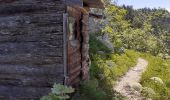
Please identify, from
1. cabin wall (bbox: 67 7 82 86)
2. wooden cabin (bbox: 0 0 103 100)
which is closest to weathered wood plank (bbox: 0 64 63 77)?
wooden cabin (bbox: 0 0 103 100)

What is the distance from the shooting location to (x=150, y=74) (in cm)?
1334

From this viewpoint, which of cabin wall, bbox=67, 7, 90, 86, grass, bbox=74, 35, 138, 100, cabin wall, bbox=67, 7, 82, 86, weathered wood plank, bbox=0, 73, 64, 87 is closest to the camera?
weathered wood plank, bbox=0, 73, 64, 87

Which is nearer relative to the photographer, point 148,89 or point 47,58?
point 47,58

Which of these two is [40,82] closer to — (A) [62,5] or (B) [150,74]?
(A) [62,5]

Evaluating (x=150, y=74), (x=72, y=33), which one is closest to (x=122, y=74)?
(x=150, y=74)

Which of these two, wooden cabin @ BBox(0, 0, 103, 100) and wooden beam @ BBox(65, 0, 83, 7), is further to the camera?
wooden beam @ BBox(65, 0, 83, 7)

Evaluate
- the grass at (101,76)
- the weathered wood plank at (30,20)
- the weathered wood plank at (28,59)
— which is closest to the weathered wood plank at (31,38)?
the weathered wood plank at (30,20)

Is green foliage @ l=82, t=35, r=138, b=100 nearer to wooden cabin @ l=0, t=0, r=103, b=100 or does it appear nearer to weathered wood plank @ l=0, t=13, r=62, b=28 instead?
wooden cabin @ l=0, t=0, r=103, b=100

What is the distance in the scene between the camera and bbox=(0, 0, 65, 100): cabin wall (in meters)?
7.02

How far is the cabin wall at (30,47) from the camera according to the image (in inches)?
276

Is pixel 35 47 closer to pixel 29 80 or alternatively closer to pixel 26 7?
pixel 29 80

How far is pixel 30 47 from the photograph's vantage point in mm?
7234

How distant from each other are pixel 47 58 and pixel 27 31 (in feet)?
2.62

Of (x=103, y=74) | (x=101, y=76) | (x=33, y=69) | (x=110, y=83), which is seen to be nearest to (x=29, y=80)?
(x=33, y=69)
